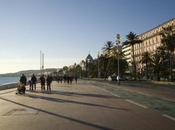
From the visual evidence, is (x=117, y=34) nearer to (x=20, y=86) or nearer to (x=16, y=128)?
(x=20, y=86)

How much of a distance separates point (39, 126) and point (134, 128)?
9.87 ft

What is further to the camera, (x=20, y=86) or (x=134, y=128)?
(x=20, y=86)

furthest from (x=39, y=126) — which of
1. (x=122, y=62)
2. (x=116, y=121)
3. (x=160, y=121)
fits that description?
(x=122, y=62)

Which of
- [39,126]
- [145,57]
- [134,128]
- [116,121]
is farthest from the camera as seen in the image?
[145,57]

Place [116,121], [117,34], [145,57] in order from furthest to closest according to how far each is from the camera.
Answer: [145,57] → [117,34] → [116,121]

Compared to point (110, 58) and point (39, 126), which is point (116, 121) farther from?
point (110, 58)

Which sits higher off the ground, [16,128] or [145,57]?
[145,57]

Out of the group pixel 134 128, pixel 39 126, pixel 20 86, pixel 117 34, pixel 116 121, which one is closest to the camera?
pixel 134 128

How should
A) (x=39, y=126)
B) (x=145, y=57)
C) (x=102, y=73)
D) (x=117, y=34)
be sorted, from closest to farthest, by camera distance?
(x=39, y=126) < (x=117, y=34) < (x=145, y=57) < (x=102, y=73)

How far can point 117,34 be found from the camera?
69938 millimetres

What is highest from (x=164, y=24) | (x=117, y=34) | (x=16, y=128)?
(x=164, y=24)

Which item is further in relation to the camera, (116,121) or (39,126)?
(116,121)

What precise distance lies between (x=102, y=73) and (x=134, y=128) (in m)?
171

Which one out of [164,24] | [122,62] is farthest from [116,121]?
[122,62]
